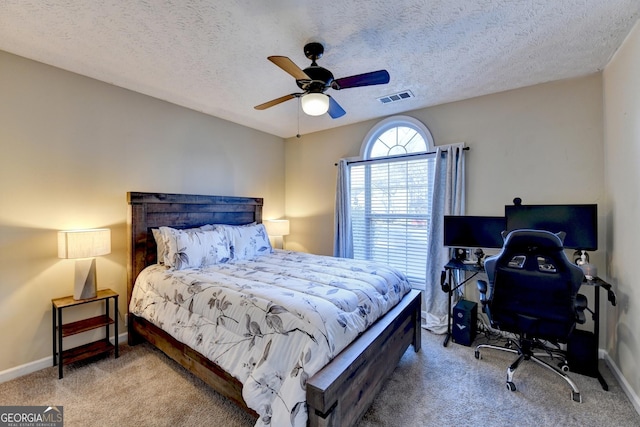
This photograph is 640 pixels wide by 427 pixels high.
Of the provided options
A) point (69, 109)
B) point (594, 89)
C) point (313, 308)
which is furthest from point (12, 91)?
point (594, 89)

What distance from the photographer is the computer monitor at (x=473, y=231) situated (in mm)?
2820

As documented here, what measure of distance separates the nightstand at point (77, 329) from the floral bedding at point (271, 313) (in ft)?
0.87

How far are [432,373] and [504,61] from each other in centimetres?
275

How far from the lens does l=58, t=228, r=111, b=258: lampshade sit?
7.53 ft

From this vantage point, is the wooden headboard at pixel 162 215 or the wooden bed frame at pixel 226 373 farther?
the wooden headboard at pixel 162 215

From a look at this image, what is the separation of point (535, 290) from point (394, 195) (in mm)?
1994

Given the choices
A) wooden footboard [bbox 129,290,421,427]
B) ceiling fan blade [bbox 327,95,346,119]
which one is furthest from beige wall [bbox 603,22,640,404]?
ceiling fan blade [bbox 327,95,346,119]

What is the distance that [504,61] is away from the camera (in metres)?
2.42

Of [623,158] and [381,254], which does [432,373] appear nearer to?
[381,254]

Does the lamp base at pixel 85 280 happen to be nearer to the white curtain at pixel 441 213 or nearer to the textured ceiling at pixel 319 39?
the textured ceiling at pixel 319 39

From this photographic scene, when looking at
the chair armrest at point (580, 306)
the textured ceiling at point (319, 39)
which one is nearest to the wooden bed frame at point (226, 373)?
the chair armrest at point (580, 306)

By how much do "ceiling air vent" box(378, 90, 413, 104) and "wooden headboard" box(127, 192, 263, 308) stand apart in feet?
7.49

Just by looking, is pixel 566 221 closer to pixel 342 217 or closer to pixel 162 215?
pixel 342 217

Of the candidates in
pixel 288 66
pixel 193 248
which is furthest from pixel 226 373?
pixel 288 66
